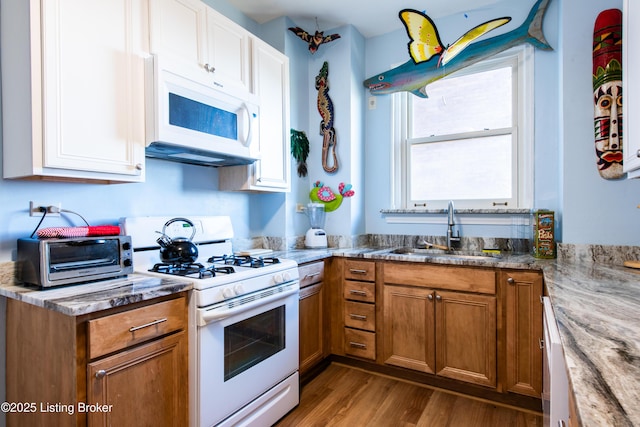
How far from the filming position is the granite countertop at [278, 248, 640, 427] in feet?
1.79

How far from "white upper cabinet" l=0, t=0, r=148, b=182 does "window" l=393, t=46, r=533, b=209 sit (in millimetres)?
2116

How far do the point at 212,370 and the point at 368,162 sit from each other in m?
2.18

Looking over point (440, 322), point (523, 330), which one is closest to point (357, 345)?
point (440, 322)

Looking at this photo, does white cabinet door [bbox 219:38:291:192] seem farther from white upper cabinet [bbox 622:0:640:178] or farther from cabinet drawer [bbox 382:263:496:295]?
white upper cabinet [bbox 622:0:640:178]

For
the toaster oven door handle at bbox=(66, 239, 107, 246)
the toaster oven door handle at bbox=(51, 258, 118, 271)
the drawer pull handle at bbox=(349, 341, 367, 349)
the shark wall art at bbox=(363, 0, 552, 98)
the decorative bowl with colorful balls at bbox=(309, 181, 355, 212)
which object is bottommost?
the drawer pull handle at bbox=(349, 341, 367, 349)


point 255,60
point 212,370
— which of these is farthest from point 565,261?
point 255,60

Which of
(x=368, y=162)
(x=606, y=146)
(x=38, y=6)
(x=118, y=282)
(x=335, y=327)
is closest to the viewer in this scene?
(x=38, y=6)

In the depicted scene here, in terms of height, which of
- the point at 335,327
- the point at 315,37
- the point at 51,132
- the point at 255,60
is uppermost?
the point at 315,37

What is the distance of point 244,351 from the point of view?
170 cm

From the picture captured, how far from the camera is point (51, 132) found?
1.31m

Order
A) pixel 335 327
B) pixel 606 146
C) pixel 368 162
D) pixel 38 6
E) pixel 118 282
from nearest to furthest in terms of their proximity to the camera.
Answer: pixel 38 6
pixel 118 282
pixel 606 146
pixel 335 327
pixel 368 162

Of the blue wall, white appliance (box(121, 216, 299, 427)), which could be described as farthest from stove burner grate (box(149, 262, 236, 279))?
the blue wall

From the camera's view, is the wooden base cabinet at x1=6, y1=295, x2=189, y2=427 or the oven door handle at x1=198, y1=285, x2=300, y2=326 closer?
the wooden base cabinet at x1=6, y1=295, x2=189, y2=427

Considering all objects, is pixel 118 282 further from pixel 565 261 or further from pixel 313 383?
pixel 565 261
